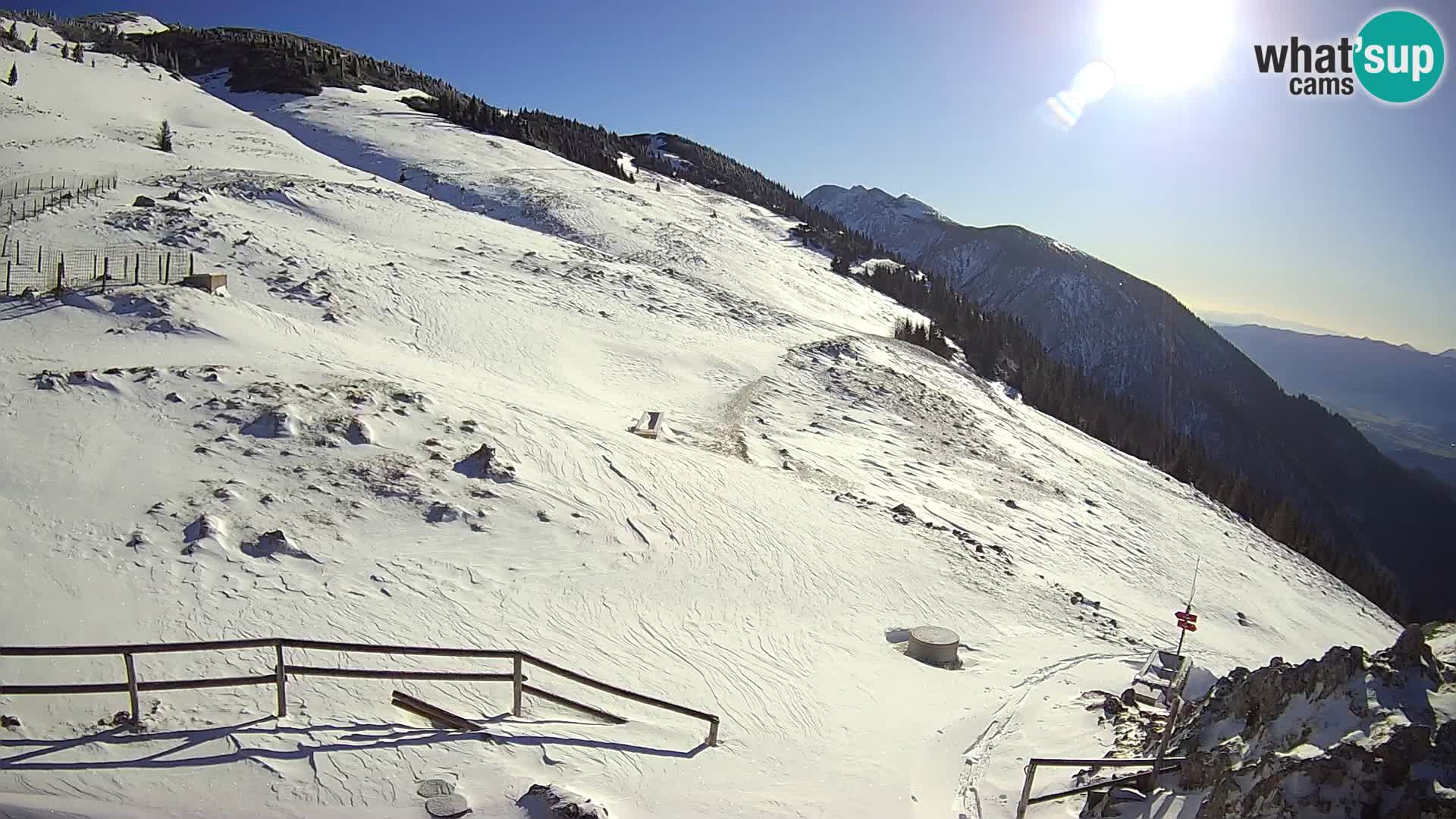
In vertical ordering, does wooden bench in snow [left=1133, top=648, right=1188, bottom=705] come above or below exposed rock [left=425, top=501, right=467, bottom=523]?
below

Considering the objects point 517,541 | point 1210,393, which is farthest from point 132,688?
point 1210,393

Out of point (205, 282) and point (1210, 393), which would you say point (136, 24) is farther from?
point (1210, 393)

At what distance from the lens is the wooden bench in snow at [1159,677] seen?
1244 cm

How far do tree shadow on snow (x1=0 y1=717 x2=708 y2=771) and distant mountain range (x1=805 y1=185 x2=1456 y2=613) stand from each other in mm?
110392

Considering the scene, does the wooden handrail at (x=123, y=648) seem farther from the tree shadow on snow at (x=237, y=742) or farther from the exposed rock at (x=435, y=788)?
the exposed rock at (x=435, y=788)

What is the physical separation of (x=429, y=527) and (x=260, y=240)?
17.1m

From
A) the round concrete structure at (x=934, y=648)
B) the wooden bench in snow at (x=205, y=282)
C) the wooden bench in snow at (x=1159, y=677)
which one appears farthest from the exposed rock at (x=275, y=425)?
the wooden bench in snow at (x=1159, y=677)

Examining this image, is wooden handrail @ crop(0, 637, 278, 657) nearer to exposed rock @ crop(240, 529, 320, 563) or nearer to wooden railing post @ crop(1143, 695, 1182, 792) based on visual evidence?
exposed rock @ crop(240, 529, 320, 563)

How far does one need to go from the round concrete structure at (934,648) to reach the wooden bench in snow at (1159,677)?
3.17 m

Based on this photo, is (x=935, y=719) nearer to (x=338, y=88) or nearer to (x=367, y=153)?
(x=367, y=153)

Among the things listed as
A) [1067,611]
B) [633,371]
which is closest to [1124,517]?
[1067,611]

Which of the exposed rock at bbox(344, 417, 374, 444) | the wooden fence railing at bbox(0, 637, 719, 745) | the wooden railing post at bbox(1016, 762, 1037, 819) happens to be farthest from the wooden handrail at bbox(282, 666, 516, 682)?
the exposed rock at bbox(344, 417, 374, 444)

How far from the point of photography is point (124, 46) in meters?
78.2

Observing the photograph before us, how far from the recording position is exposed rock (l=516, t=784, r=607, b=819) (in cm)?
691
